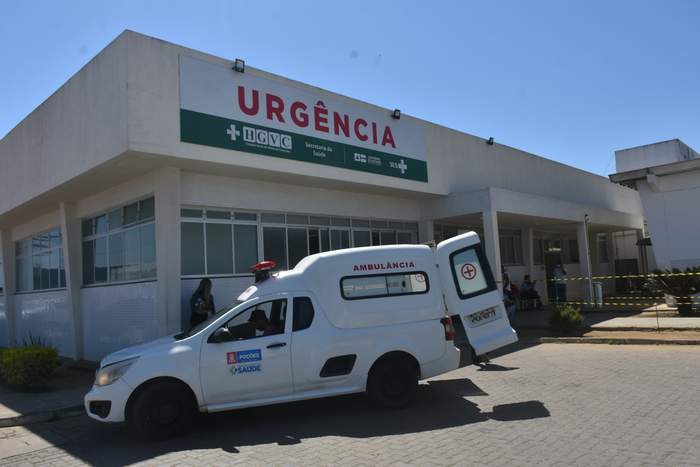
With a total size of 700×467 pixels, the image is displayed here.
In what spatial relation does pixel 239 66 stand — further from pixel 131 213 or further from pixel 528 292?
pixel 528 292

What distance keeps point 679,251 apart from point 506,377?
1474 centimetres

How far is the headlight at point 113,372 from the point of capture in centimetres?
672

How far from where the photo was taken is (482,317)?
27.0ft

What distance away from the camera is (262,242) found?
43.7 ft

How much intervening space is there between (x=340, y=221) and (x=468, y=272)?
24.8 feet

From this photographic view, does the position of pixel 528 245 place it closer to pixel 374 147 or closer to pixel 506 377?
pixel 374 147

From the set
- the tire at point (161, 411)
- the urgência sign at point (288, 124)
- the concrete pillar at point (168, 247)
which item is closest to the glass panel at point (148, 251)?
the concrete pillar at point (168, 247)

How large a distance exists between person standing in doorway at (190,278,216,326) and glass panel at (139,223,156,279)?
1.54 meters

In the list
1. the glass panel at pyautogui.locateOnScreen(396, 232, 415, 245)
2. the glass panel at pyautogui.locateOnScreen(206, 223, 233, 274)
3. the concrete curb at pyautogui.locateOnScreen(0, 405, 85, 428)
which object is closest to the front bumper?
the concrete curb at pyautogui.locateOnScreen(0, 405, 85, 428)

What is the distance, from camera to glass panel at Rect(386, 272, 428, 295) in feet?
25.8

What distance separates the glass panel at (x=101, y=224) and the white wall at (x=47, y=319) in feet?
7.36

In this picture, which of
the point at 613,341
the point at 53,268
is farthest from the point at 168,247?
the point at 613,341

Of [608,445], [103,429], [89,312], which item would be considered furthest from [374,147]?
[608,445]

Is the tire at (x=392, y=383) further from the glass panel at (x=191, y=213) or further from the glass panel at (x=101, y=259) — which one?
the glass panel at (x=101, y=259)
